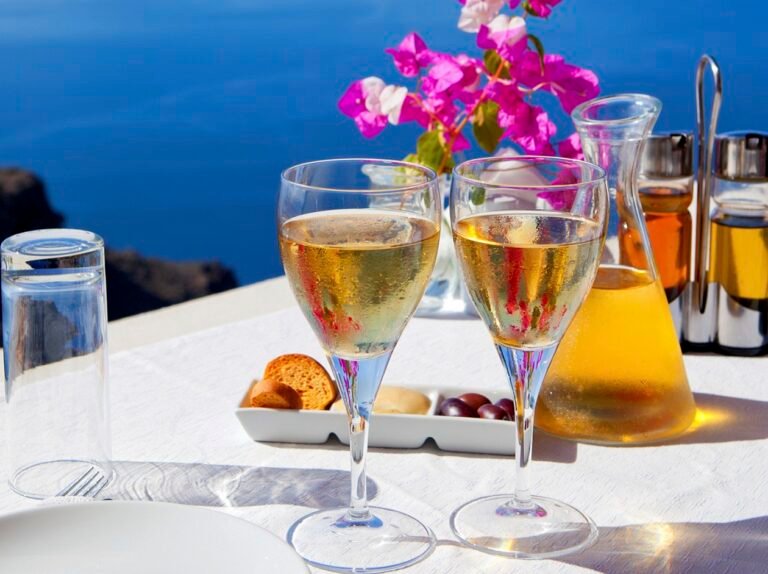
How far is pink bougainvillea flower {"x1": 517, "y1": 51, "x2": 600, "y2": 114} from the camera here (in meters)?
1.15

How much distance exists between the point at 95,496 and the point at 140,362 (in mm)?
306

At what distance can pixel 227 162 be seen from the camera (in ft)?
22.8

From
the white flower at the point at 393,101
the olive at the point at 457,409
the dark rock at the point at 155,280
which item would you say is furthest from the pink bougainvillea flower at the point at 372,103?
the dark rock at the point at 155,280

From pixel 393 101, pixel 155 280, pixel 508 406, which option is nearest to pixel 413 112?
pixel 393 101

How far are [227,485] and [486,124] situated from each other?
539 mm

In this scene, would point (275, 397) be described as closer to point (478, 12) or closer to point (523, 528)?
point (523, 528)

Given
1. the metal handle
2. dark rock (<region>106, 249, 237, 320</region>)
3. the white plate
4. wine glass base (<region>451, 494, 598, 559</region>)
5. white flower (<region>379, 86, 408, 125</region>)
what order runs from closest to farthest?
the white plate, wine glass base (<region>451, 494, 598, 559</region>), the metal handle, white flower (<region>379, 86, 408, 125</region>), dark rock (<region>106, 249, 237, 320</region>)

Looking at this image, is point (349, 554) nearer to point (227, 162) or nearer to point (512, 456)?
point (512, 456)

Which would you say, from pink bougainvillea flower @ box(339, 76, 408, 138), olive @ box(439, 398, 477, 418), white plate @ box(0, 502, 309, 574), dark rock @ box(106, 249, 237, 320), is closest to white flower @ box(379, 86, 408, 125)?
pink bougainvillea flower @ box(339, 76, 408, 138)

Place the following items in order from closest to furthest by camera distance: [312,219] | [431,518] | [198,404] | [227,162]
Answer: [312,219] → [431,518] → [198,404] → [227,162]

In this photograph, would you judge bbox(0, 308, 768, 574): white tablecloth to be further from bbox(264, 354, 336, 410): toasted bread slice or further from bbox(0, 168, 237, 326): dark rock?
bbox(0, 168, 237, 326): dark rock

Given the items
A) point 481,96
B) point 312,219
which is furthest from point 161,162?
point 312,219

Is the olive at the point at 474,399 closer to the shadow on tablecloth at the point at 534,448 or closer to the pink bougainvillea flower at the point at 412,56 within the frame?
the shadow on tablecloth at the point at 534,448

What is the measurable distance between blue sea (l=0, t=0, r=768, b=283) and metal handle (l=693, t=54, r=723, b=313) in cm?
461
